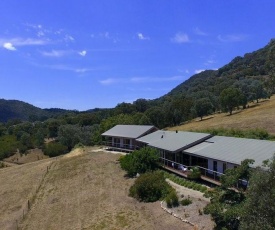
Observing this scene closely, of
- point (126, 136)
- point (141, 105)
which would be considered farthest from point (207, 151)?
point (141, 105)

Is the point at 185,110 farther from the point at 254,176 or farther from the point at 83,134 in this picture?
the point at 254,176

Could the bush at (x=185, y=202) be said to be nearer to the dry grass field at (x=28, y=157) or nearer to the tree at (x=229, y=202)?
the tree at (x=229, y=202)

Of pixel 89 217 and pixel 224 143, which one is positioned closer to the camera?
pixel 89 217

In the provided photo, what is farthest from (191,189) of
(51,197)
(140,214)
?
(51,197)

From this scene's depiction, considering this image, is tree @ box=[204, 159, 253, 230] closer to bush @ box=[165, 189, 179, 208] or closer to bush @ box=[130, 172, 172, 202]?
bush @ box=[165, 189, 179, 208]

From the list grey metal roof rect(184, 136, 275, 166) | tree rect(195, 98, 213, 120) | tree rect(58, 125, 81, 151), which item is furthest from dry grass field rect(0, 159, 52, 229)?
tree rect(195, 98, 213, 120)

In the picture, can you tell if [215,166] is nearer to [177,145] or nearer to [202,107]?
[177,145]
